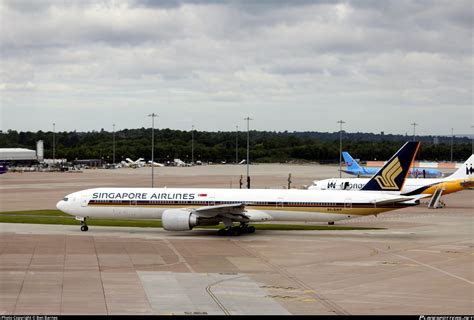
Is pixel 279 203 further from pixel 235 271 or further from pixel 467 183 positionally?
pixel 467 183

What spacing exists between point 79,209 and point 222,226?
39.2ft

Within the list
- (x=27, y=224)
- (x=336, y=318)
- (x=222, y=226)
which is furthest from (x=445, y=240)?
(x=27, y=224)

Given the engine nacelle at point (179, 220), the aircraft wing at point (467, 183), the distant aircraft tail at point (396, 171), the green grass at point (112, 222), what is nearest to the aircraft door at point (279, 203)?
the green grass at point (112, 222)

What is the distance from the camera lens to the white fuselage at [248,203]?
2221 inches

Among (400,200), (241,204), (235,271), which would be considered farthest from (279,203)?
(235,271)

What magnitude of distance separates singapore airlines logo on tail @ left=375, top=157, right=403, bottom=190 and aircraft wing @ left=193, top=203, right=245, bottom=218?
1097cm

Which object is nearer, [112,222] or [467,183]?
[112,222]

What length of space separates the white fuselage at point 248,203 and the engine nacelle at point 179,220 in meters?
2.40

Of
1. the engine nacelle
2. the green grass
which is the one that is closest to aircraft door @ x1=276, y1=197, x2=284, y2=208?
the green grass

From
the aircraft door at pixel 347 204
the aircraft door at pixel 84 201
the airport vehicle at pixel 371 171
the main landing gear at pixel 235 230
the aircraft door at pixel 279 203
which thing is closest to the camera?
the aircraft door at pixel 347 204

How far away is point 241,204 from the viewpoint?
55.9 m

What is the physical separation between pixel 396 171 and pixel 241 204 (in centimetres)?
1239

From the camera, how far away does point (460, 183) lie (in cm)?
8656

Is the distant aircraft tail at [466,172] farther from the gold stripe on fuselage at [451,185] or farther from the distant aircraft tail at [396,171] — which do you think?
the distant aircraft tail at [396,171]
